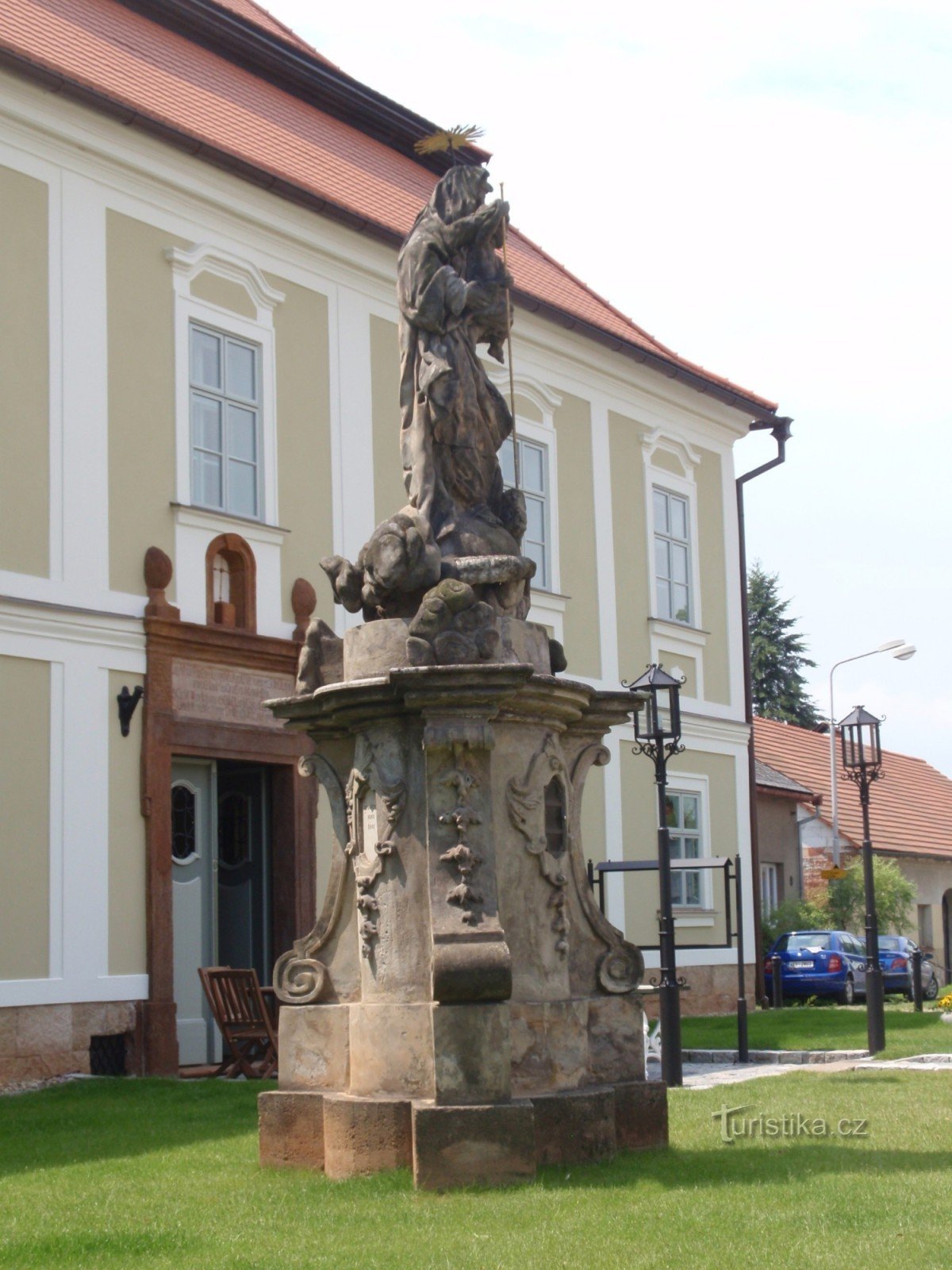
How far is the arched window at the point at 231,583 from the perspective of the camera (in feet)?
53.2

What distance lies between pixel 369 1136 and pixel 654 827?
1522 centimetres

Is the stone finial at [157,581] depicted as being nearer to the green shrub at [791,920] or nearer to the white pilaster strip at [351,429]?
the white pilaster strip at [351,429]

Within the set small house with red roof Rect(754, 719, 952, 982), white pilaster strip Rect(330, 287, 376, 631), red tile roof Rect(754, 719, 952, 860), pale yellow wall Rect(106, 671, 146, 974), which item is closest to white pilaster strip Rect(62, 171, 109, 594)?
→ pale yellow wall Rect(106, 671, 146, 974)

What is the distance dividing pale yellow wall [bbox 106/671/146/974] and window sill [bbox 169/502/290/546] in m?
1.63

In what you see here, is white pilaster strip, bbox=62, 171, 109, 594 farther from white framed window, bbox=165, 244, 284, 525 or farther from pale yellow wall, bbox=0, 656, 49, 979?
pale yellow wall, bbox=0, 656, 49, 979

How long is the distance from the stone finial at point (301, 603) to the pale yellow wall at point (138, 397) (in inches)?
61.8

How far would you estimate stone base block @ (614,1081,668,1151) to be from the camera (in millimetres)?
8383

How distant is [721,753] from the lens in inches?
971

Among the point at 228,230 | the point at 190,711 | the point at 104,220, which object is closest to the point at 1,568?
the point at 190,711

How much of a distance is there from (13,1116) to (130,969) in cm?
323

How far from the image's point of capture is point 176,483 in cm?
1598

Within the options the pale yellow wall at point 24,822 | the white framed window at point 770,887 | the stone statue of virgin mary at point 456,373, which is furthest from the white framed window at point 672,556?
the stone statue of virgin mary at point 456,373

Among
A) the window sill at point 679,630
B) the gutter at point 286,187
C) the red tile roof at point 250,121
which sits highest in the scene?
the red tile roof at point 250,121

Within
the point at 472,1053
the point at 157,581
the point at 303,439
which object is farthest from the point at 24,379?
the point at 472,1053
